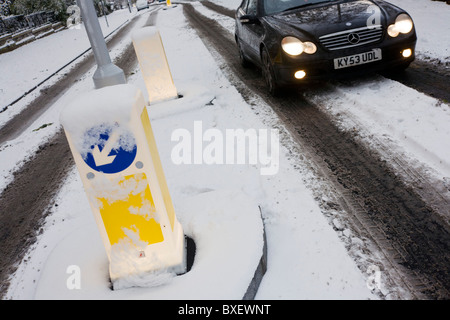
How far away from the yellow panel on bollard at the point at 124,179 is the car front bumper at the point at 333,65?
132 inches

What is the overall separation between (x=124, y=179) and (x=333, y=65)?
3.76 m

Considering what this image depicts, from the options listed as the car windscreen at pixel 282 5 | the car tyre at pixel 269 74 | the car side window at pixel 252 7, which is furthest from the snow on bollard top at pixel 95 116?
the car side window at pixel 252 7

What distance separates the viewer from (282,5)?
5.96m

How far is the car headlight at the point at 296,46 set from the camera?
4930 millimetres

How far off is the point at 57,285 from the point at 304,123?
3.28m

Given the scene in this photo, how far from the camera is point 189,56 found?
33.1ft

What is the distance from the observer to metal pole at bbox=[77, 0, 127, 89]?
3.28 metres

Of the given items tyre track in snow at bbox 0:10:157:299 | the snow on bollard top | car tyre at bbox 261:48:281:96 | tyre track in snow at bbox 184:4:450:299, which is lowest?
tyre track in snow at bbox 184:4:450:299

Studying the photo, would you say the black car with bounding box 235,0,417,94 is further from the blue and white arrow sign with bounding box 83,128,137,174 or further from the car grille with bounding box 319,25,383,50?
the blue and white arrow sign with bounding box 83,128,137,174

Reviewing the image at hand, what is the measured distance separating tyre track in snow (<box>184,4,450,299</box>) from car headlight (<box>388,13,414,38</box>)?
149cm

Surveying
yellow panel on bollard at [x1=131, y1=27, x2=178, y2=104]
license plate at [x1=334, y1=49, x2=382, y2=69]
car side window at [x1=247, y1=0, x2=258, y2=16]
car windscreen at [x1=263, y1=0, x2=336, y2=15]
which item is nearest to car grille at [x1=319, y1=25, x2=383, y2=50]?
license plate at [x1=334, y1=49, x2=382, y2=69]

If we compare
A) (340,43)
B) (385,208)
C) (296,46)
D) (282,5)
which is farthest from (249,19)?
(385,208)
